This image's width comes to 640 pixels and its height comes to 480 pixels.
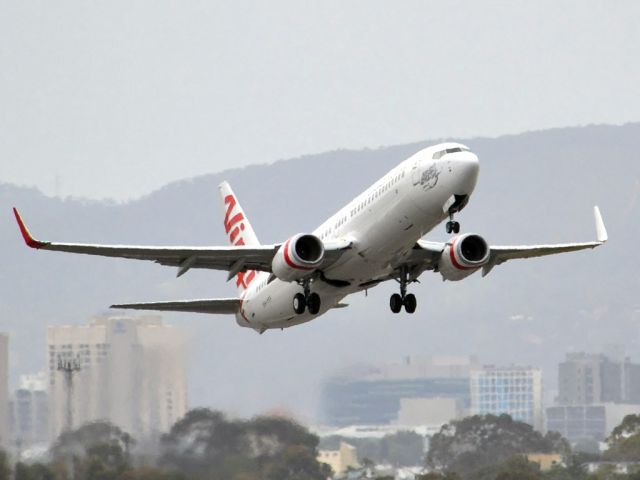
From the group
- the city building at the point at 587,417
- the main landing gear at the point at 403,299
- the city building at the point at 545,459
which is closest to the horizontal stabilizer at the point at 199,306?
the main landing gear at the point at 403,299

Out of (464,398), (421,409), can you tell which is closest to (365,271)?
(421,409)

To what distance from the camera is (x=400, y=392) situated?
166m

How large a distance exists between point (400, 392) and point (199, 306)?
11642 cm

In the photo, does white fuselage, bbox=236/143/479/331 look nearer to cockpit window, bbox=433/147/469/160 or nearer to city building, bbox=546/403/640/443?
cockpit window, bbox=433/147/469/160

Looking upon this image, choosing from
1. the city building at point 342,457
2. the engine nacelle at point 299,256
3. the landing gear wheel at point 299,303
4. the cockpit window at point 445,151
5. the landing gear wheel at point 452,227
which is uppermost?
Result: the cockpit window at point 445,151

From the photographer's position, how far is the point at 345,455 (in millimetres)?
82500

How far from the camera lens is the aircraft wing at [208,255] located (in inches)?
1706

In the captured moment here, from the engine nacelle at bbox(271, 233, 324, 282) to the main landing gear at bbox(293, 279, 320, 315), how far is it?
4.70ft

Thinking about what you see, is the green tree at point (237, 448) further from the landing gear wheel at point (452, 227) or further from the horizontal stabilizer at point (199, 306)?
the landing gear wheel at point (452, 227)

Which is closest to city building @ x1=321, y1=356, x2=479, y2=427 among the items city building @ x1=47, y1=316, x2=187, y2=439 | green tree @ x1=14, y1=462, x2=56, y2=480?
city building @ x1=47, y1=316, x2=187, y2=439

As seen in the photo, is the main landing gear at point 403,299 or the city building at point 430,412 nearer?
the main landing gear at point 403,299

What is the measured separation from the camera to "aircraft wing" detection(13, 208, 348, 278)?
43.3 metres

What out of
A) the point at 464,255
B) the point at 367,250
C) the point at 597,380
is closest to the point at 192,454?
the point at 464,255

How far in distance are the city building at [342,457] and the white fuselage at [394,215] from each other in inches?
1028
